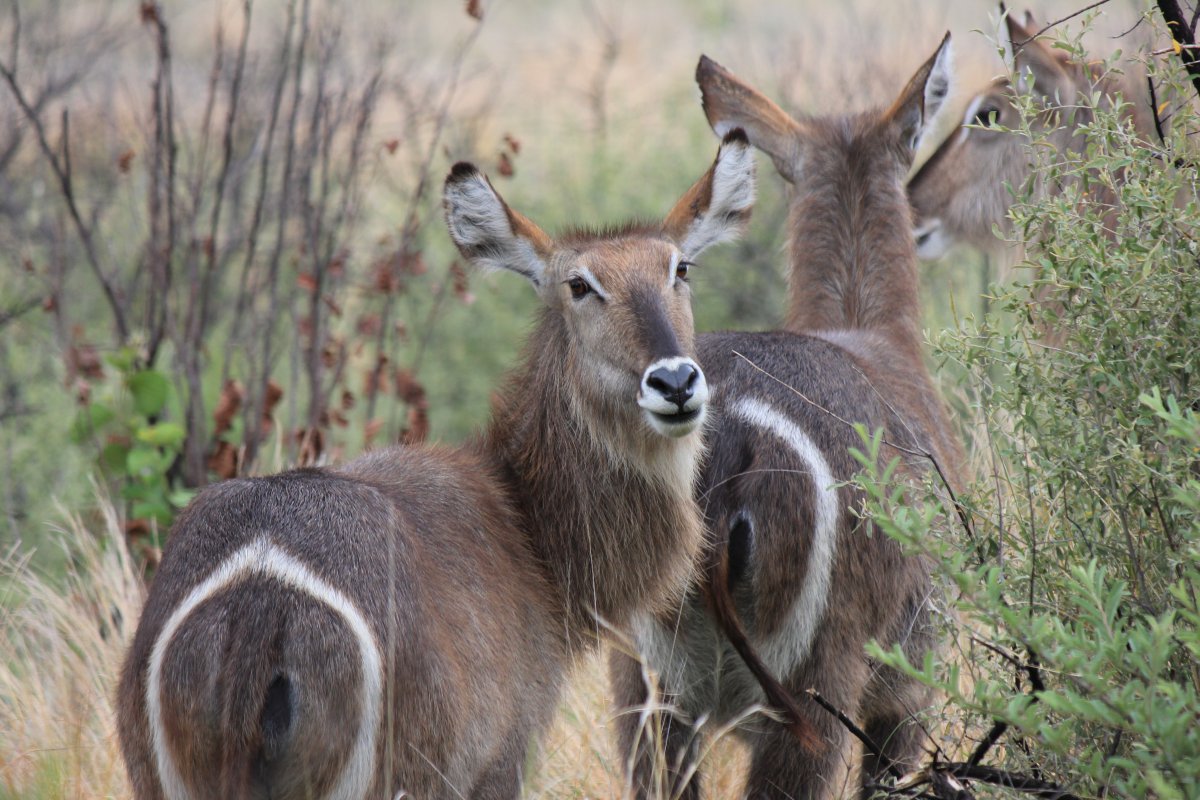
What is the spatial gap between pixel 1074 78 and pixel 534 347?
292 centimetres

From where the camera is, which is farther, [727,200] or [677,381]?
[727,200]

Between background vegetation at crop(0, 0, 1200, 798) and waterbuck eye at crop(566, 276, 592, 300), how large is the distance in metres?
0.76

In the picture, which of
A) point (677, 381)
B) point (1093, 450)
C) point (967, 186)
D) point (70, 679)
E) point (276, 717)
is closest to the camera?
point (276, 717)

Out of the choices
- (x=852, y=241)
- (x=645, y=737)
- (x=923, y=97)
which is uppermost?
(x=923, y=97)

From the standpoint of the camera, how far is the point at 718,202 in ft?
14.2

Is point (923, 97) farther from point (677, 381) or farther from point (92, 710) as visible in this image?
point (92, 710)

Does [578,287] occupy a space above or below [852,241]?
below

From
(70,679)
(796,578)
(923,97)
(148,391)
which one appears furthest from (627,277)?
(148,391)

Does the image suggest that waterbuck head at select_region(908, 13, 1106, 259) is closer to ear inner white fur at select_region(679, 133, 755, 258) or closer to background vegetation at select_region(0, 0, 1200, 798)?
background vegetation at select_region(0, 0, 1200, 798)

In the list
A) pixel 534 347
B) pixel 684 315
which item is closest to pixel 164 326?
pixel 534 347

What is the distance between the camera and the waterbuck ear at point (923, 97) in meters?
5.01

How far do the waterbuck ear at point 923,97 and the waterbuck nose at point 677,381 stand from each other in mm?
1987

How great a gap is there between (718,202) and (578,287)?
2.15 ft

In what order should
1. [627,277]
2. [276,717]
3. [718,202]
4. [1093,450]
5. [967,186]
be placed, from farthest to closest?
[967,186], [718,202], [627,277], [1093,450], [276,717]
